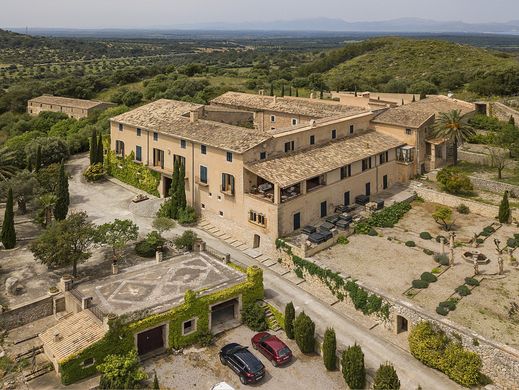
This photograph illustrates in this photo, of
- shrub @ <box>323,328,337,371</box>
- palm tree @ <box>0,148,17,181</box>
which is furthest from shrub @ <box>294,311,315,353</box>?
palm tree @ <box>0,148,17,181</box>

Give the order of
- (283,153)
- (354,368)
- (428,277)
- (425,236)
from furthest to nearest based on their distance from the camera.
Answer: (283,153) < (425,236) < (428,277) < (354,368)

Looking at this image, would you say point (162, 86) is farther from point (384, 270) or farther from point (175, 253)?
point (384, 270)

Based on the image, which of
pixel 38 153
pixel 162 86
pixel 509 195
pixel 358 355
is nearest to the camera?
pixel 358 355

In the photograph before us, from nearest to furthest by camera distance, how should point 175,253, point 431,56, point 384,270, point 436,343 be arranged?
point 436,343, point 384,270, point 175,253, point 431,56

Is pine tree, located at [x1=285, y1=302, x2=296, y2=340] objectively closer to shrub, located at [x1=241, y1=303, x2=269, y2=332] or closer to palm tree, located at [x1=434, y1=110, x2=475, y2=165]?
shrub, located at [x1=241, y1=303, x2=269, y2=332]

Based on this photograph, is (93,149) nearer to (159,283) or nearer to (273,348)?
(159,283)

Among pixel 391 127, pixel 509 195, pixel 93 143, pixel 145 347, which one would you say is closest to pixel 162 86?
pixel 93 143

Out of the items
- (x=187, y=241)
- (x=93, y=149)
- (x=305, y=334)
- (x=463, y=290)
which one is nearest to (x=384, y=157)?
(x=463, y=290)
